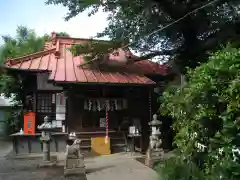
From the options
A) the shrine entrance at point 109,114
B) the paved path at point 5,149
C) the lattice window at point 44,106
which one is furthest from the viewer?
the lattice window at point 44,106

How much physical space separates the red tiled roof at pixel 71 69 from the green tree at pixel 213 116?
25.0 feet

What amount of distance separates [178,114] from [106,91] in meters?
8.40

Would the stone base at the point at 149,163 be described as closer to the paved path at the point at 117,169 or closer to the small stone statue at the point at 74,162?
the paved path at the point at 117,169

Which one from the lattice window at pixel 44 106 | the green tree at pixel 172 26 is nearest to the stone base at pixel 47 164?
the lattice window at pixel 44 106

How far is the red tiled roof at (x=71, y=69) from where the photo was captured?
13.1 m

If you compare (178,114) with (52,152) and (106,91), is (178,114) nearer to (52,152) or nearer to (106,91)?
(106,91)

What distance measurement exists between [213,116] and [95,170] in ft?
19.0

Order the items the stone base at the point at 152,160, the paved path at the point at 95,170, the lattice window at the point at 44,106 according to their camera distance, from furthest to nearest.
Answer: the lattice window at the point at 44,106 < the stone base at the point at 152,160 < the paved path at the point at 95,170

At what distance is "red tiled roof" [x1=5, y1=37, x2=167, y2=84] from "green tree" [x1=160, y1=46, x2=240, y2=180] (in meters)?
7.63

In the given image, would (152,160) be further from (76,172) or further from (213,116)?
(213,116)

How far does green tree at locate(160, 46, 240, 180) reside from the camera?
4.19 m

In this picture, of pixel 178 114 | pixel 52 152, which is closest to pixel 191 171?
pixel 178 114

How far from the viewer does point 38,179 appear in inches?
351

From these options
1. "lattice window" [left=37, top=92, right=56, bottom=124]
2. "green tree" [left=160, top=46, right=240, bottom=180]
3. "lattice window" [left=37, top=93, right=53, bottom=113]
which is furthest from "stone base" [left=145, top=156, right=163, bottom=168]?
"lattice window" [left=37, top=93, right=53, bottom=113]
